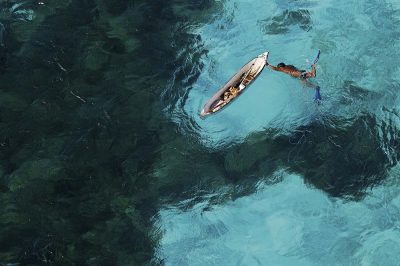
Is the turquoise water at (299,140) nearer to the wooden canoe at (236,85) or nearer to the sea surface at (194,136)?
the sea surface at (194,136)

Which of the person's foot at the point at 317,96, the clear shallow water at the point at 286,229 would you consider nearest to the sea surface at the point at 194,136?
the clear shallow water at the point at 286,229

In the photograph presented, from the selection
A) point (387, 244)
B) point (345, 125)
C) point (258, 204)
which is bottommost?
point (387, 244)

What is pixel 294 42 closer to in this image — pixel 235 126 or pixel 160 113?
pixel 235 126

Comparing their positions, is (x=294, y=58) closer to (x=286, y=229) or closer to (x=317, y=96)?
(x=317, y=96)

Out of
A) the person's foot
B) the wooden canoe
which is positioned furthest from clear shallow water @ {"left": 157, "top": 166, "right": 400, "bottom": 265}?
the wooden canoe

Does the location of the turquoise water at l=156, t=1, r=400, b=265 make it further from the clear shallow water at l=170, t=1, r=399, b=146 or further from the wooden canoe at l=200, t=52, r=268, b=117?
the wooden canoe at l=200, t=52, r=268, b=117

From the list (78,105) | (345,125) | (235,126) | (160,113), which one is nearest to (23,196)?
(78,105)

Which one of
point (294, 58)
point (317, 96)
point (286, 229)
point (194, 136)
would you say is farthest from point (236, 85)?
point (286, 229)
